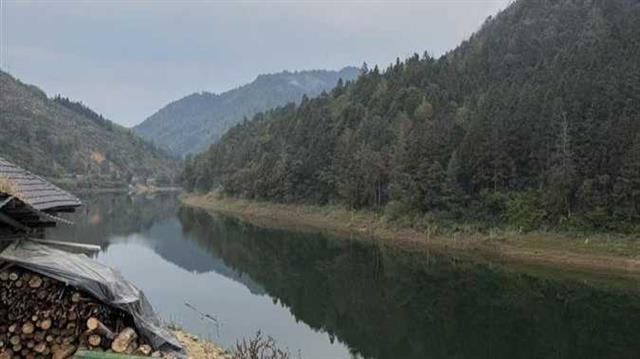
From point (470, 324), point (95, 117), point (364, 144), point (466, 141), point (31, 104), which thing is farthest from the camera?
point (95, 117)

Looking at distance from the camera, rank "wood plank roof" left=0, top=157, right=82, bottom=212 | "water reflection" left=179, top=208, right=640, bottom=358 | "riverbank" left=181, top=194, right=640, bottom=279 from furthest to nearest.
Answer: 1. "riverbank" left=181, top=194, right=640, bottom=279
2. "water reflection" left=179, top=208, right=640, bottom=358
3. "wood plank roof" left=0, top=157, right=82, bottom=212

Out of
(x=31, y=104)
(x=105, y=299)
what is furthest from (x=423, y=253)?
(x=31, y=104)

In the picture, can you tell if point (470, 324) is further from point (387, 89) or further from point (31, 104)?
point (31, 104)

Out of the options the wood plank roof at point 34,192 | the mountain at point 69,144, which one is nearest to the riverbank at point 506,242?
the wood plank roof at point 34,192

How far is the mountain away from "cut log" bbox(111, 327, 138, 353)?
3993 inches

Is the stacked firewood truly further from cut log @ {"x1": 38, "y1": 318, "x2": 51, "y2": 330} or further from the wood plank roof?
the wood plank roof

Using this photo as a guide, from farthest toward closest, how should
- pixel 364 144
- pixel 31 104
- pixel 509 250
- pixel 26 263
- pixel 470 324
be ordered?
pixel 31 104
pixel 364 144
pixel 509 250
pixel 470 324
pixel 26 263

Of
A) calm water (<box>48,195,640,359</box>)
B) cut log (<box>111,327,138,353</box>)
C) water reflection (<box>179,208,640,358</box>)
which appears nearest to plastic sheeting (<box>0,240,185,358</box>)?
cut log (<box>111,327,138,353</box>)

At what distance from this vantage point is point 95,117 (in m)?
193

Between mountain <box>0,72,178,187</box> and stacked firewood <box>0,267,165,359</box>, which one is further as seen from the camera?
mountain <box>0,72,178,187</box>

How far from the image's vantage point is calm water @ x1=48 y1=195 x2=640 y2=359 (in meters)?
20.2

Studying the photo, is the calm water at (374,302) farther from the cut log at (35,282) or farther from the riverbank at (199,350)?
the cut log at (35,282)

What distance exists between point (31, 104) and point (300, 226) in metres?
124

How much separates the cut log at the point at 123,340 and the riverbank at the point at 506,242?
30360 millimetres
